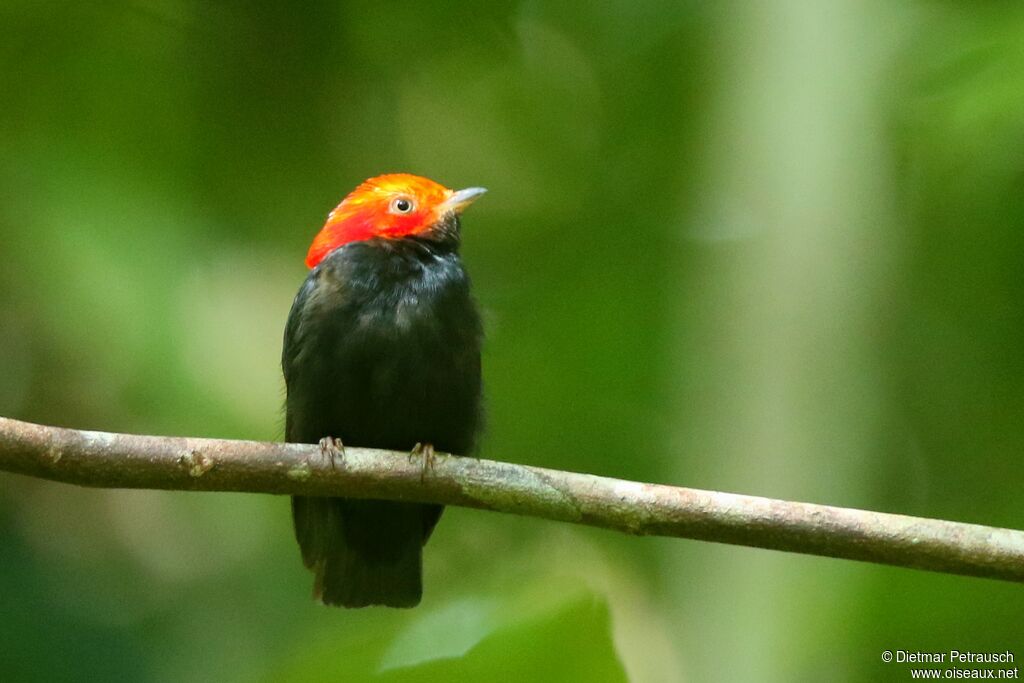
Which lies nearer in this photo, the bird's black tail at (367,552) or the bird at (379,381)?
the bird at (379,381)

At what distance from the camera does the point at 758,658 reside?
10.9 ft

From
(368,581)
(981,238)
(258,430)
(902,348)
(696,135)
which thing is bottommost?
(368,581)

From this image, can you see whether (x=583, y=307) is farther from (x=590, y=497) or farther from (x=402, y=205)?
(x=590, y=497)

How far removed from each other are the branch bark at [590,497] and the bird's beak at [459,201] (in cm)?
140

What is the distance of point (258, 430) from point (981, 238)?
2.46m

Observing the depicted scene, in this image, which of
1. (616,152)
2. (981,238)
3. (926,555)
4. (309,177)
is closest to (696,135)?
(616,152)

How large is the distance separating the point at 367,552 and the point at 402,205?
3.59ft

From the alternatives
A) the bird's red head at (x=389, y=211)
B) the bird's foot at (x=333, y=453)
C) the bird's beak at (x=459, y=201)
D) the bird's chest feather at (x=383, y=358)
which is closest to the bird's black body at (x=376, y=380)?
the bird's chest feather at (x=383, y=358)

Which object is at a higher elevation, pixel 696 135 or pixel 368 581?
pixel 696 135

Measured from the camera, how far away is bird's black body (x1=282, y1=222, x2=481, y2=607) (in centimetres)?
352

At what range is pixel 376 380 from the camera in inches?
138

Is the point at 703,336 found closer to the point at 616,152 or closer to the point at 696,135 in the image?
the point at 696,135

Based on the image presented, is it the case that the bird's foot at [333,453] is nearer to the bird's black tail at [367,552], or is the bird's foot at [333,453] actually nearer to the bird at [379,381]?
the bird at [379,381]

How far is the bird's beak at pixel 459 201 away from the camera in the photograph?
163 inches
